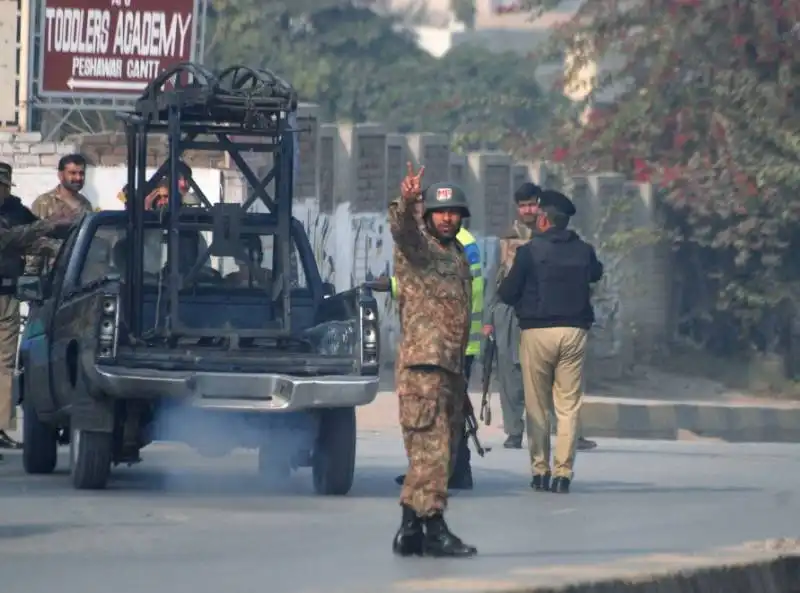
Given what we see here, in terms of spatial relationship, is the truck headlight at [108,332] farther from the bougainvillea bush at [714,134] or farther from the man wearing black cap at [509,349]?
the bougainvillea bush at [714,134]

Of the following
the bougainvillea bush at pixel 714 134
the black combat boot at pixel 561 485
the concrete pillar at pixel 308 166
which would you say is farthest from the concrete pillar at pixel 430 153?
the black combat boot at pixel 561 485

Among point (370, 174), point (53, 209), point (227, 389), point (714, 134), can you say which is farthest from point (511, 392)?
point (714, 134)

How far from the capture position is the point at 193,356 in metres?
12.4

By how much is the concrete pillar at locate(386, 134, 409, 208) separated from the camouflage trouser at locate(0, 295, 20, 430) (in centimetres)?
1175

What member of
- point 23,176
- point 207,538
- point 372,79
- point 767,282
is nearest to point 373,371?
point 207,538

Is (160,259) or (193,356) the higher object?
(160,259)

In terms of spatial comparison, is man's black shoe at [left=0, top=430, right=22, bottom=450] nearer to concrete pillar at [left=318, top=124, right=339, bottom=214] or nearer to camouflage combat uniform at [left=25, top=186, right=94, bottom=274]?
camouflage combat uniform at [left=25, top=186, right=94, bottom=274]

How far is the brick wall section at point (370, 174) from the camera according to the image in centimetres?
2612

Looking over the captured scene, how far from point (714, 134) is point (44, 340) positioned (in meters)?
18.7

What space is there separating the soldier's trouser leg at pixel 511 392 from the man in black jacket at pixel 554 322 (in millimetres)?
3270

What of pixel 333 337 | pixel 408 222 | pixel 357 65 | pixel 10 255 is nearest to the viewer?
pixel 408 222

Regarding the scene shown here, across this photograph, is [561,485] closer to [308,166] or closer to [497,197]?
[308,166]

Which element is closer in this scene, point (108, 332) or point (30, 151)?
point (108, 332)

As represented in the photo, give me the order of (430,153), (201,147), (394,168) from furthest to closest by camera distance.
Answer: (430,153) < (394,168) < (201,147)
